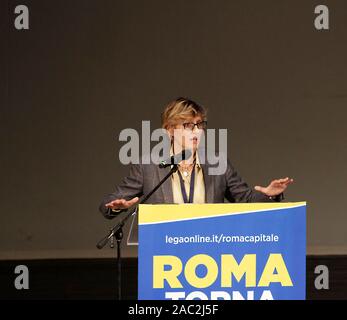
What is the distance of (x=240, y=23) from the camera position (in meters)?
6.16

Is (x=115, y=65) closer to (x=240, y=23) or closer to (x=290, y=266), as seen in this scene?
(x=240, y=23)

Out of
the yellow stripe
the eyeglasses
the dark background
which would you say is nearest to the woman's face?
the eyeglasses

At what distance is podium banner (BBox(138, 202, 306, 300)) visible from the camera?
2328 millimetres

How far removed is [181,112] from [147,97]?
3314 millimetres

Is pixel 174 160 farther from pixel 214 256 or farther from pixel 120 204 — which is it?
pixel 214 256

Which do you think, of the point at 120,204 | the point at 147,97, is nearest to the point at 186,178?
the point at 120,204

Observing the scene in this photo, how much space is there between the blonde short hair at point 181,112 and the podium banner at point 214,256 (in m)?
0.66

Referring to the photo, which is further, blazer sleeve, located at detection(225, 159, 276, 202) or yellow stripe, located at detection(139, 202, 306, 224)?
blazer sleeve, located at detection(225, 159, 276, 202)

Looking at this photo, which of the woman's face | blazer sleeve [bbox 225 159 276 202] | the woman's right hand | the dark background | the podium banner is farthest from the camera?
the dark background

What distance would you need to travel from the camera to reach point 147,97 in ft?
20.4

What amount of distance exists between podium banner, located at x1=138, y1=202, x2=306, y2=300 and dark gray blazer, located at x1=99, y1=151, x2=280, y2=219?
0.56 metres

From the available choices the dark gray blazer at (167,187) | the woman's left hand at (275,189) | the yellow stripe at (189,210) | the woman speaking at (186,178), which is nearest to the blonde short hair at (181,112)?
the woman speaking at (186,178)

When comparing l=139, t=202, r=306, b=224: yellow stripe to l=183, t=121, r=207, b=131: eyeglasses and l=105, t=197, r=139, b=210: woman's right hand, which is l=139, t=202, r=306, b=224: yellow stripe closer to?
l=105, t=197, r=139, b=210: woman's right hand

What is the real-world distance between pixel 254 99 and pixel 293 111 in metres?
0.35
